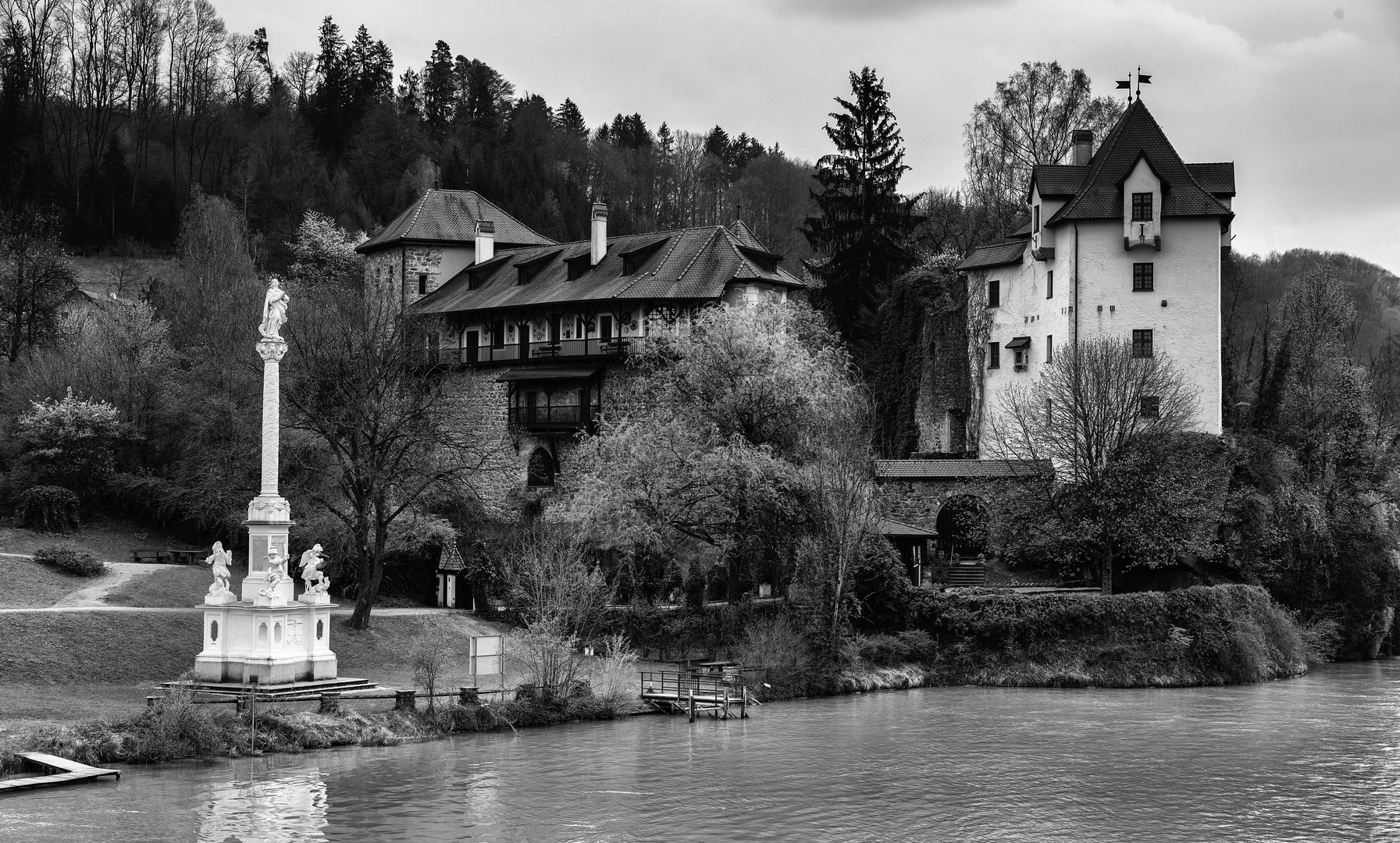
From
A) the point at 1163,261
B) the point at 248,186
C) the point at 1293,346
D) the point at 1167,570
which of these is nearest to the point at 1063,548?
the point at 1167,570

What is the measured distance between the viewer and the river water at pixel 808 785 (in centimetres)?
2438

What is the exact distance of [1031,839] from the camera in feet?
80.9

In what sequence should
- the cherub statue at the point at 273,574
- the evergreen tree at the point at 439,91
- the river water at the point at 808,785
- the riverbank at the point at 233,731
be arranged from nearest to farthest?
the river water at the point at 808,785 → the riverbank at the point at 233,731 → the cherub statue at the point at 273,574 → the evergreen tree at the point at 439,91

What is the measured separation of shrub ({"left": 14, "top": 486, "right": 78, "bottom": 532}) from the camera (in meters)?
49.0

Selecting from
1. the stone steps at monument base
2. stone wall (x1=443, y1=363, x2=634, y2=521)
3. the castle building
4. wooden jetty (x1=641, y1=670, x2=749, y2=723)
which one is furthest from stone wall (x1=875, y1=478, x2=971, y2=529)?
the stone steps at monument base

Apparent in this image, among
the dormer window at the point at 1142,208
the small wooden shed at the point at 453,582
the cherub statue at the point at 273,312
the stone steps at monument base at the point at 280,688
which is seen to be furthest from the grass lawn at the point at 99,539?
the dormer window at the point at 1142,208

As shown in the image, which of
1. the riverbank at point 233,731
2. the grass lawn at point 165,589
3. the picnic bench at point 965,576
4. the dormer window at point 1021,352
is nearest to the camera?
the riverbank at point 233,731

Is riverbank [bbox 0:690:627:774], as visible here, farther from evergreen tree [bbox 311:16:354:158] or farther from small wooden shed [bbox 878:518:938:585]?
evergreen tree [bbox 311:16:354:158]

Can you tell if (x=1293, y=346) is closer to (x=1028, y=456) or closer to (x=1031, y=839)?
(x=1028, y=456)

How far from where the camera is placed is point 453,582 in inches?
1992

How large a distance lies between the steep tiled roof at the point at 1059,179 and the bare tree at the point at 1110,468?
675 centimetres

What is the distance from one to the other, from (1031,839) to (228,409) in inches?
1413

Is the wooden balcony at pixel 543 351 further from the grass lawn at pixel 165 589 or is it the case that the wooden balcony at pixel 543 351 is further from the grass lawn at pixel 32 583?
the grass lawn at pixel 32 583

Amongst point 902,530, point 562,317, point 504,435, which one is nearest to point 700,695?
point 902,530
